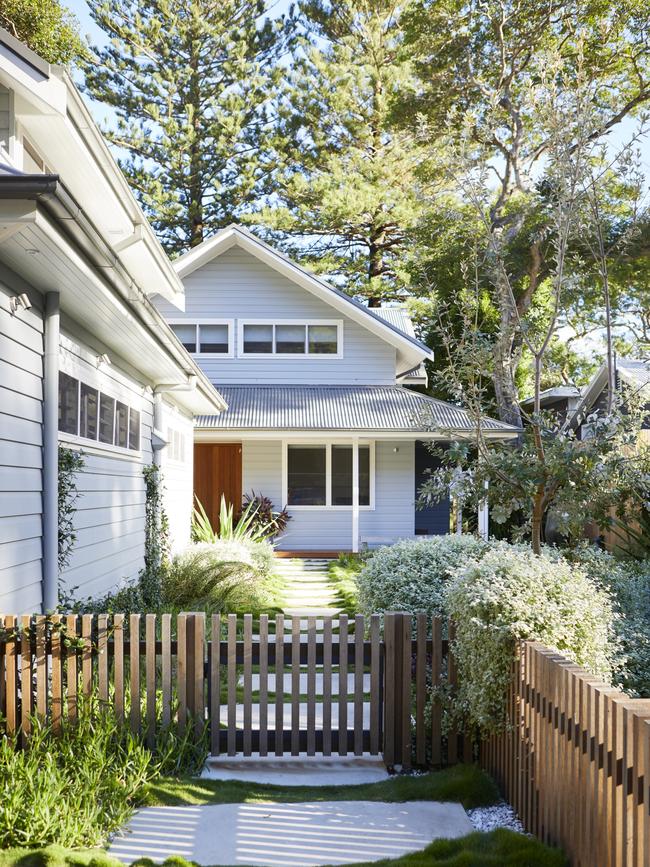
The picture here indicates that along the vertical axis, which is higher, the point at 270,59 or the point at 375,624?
the point at 270,59

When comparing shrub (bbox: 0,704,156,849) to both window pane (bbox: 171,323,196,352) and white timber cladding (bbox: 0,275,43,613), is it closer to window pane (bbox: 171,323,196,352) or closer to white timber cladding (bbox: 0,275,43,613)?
white timber cladding (bbox: 0,275,43,613)

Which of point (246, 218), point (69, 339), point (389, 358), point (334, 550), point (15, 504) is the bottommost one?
point (334, 550)

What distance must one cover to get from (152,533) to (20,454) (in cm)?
546

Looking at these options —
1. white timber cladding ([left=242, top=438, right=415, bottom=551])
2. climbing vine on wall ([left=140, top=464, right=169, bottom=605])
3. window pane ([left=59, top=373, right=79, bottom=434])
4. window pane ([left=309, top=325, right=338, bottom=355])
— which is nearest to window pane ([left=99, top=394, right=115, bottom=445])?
window pane ([left=59, top=373, right=79, bottom=434])

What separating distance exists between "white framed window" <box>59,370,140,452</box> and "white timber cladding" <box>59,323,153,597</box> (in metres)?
0.06

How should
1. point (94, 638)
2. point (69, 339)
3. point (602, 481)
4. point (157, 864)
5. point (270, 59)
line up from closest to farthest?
point (157, 864)
point (94, 638)
point (602, 481)
point (69, 339)
point (270, 59)

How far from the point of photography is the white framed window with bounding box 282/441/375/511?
1952 centimetres

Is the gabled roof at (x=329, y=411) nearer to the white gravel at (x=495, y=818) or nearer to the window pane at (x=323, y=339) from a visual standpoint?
the window pane at (x=323, y=339)

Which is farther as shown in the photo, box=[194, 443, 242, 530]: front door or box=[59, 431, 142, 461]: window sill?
box=[194, 443, 242, 530]: front door

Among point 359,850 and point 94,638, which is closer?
point 359,850

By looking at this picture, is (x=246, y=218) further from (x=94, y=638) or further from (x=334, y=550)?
(x=94, y=638)

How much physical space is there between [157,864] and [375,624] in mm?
2120

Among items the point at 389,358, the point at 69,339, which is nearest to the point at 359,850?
the point at 69,339

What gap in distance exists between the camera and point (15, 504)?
5.44m
